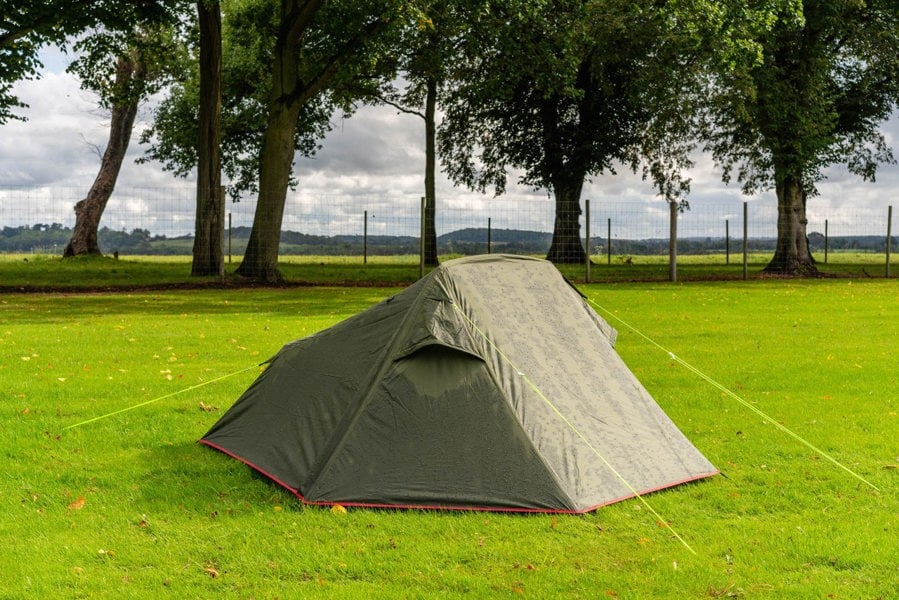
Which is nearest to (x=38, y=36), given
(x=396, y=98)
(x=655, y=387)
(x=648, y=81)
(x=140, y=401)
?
(x=396, y=98)

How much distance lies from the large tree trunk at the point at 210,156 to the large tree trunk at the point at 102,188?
10360 millimetres

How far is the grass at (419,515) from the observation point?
4.77 m

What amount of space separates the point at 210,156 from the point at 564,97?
15.7 metres

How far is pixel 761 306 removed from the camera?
1916 cm

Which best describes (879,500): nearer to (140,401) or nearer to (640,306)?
(140,401)

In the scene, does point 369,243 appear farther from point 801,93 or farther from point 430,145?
point 801,93

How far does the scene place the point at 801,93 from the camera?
29797mm

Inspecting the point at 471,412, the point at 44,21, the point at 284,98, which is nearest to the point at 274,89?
the point at 284,98

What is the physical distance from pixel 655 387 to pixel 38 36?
22.1 meters

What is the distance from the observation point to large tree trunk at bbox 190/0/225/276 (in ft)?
83.1

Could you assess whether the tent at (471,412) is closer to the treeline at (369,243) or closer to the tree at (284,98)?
the tree at (284,98)

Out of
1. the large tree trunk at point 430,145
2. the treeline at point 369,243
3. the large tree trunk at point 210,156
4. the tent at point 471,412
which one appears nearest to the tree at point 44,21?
the large tree trunk at point 210,156

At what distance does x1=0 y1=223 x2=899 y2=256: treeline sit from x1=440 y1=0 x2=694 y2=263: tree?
→ 6.95ft

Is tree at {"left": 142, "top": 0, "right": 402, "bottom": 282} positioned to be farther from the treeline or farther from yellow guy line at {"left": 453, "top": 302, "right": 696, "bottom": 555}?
yellow guy line at {"left": 453, "top": 302, "right": 696, "bottom": 555}
